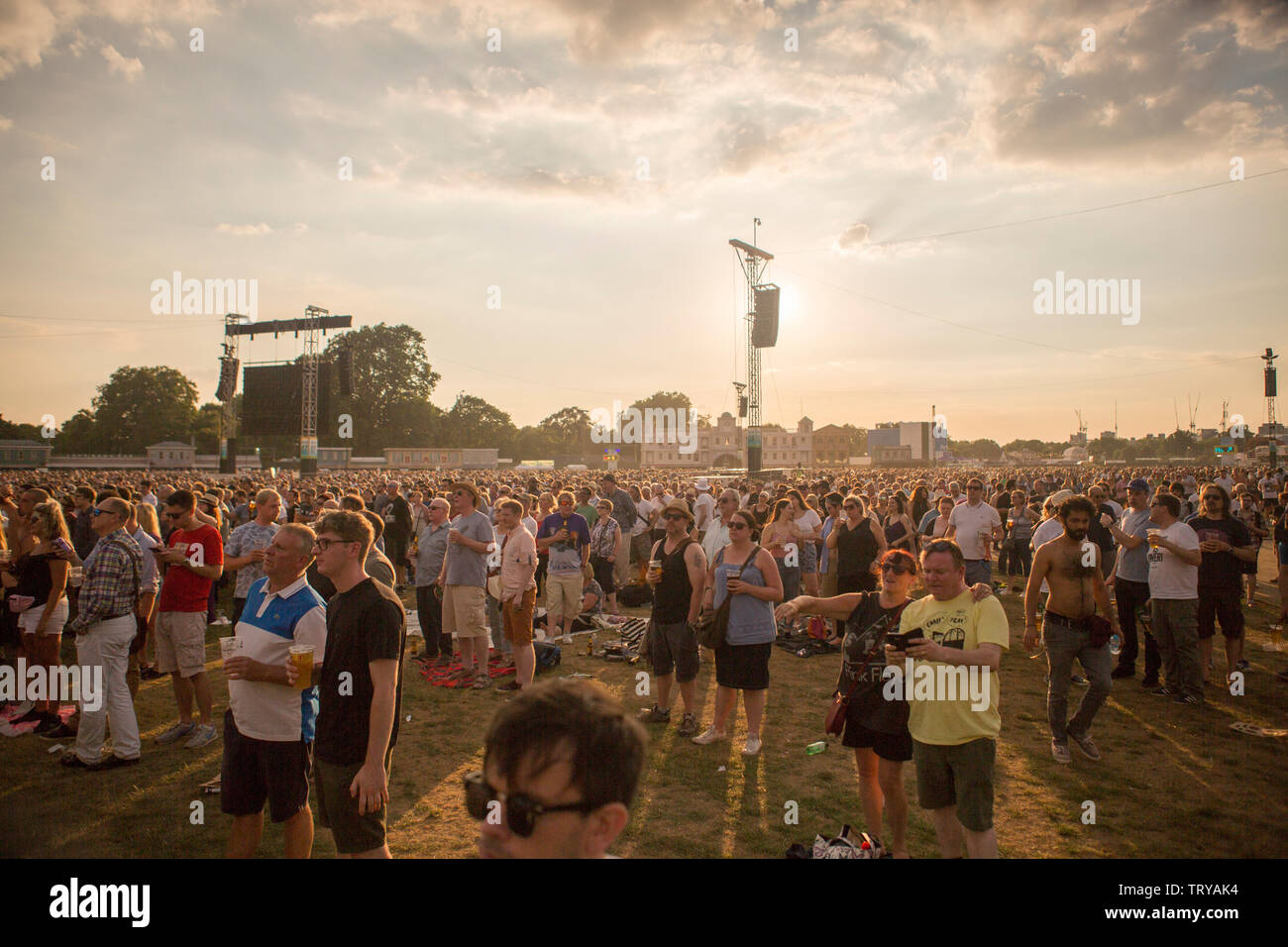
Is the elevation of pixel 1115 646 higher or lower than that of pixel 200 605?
lower

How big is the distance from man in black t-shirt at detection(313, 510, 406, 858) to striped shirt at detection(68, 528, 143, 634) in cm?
319

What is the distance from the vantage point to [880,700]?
148 inches

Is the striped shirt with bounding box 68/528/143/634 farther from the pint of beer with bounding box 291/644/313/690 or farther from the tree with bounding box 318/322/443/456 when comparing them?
the tree with bounding box 318/322/443/456

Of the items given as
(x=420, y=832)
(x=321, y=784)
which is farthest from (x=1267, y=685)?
(x=321, y=784)

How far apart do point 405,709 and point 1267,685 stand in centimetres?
929

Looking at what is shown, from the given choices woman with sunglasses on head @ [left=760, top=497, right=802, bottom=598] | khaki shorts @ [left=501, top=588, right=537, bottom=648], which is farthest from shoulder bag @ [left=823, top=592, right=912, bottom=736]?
khaki shorts @ [left=501, top=588, right=537, bottom=648]

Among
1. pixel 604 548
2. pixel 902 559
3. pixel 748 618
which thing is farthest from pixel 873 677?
pixel 604 548

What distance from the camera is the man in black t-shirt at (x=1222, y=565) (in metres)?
6.84

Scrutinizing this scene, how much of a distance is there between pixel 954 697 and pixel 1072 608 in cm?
273

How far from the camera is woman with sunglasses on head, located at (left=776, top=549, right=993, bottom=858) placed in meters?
3.72

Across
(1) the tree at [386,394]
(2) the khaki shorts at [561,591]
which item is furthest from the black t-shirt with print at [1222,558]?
(1) the tree at [386,394]

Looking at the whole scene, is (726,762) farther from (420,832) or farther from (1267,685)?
(1267,685)
